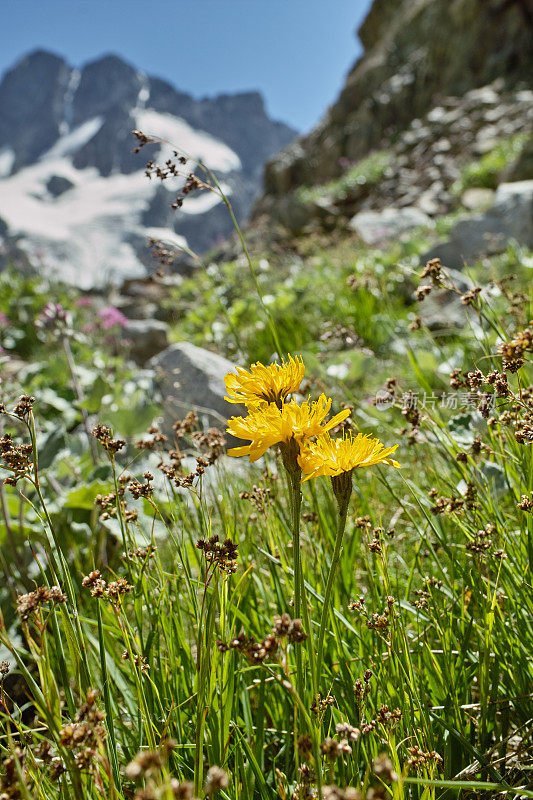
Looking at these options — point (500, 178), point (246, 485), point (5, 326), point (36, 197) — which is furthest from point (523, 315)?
point (36, 197)

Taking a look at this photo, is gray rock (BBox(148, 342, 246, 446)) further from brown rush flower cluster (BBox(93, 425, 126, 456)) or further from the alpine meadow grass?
brown rush flower cluster (BBox(93, 425, 126, 456))

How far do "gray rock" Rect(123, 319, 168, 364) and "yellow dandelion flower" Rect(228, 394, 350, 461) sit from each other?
4.54 m

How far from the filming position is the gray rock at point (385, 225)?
6109 mm

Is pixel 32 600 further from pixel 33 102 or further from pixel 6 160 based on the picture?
pixel 33 102

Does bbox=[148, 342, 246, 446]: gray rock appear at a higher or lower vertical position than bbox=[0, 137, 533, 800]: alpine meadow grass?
higher

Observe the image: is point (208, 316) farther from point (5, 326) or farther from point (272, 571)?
point (272, 571)

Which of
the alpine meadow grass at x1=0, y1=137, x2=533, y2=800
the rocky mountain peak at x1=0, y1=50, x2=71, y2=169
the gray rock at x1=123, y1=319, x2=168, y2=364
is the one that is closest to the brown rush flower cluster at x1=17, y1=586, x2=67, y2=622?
the alpine meadow grass at x1=0, y1=137, x2=533, y2=800

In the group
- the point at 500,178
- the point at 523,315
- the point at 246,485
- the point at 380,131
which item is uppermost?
the point at 380,131

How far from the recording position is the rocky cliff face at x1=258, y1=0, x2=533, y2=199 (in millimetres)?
13391

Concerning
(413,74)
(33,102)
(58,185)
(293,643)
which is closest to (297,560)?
(293,643)

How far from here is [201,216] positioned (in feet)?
93.5

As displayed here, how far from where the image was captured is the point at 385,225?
6496 millimetres

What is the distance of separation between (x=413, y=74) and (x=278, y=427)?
20013 millimetres

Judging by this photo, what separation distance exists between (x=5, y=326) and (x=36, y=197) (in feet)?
70.5
